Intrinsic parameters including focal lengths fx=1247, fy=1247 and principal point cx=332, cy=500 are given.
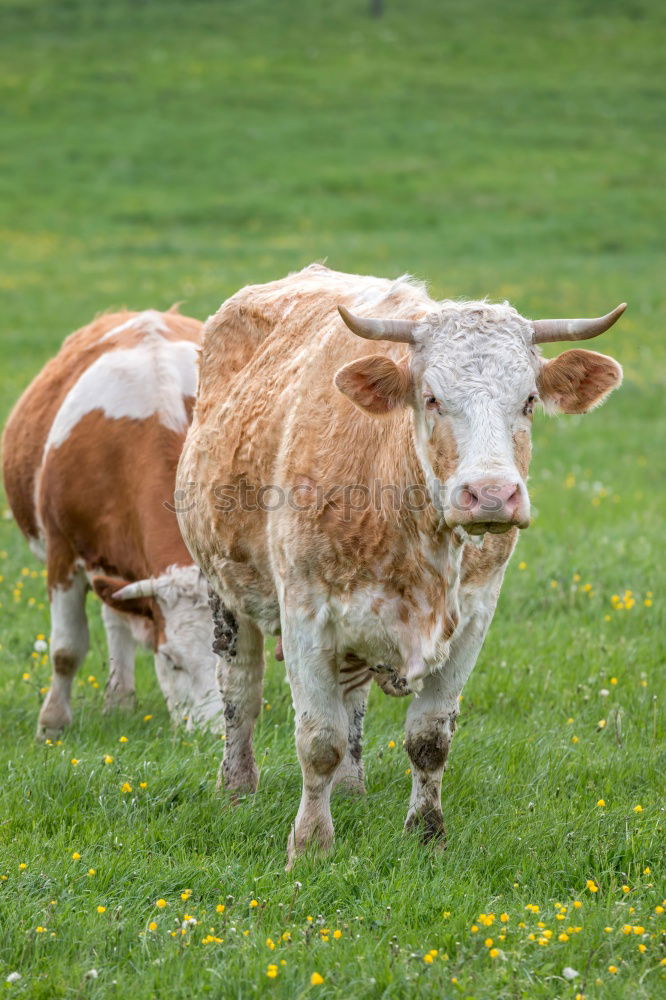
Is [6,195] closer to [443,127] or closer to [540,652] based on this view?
[443,127]

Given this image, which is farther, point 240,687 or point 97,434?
point 97,434

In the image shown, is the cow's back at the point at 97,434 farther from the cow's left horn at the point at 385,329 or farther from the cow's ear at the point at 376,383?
the cow's left horn at the point at 385,329

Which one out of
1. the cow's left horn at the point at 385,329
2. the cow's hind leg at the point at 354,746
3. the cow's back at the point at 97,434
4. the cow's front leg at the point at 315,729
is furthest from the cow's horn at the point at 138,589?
the cow's left horn at the point at 385,329

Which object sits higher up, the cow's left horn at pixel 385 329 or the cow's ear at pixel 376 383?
the cow's left horn at pixel 385 329

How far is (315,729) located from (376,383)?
1359 millimetres

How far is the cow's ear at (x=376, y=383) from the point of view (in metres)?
4.30

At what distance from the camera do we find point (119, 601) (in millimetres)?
6320

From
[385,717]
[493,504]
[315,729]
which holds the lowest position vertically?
[385,717]

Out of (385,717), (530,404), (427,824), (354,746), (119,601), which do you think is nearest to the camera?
(530,404)

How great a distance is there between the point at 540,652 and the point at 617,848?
7.87ft

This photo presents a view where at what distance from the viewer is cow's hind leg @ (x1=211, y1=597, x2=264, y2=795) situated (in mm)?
5535

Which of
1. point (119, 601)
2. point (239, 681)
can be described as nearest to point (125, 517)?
point (119, 601)

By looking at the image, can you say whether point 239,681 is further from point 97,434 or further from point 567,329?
point 567,329

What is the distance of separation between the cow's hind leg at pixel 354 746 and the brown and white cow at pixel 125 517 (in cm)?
76
